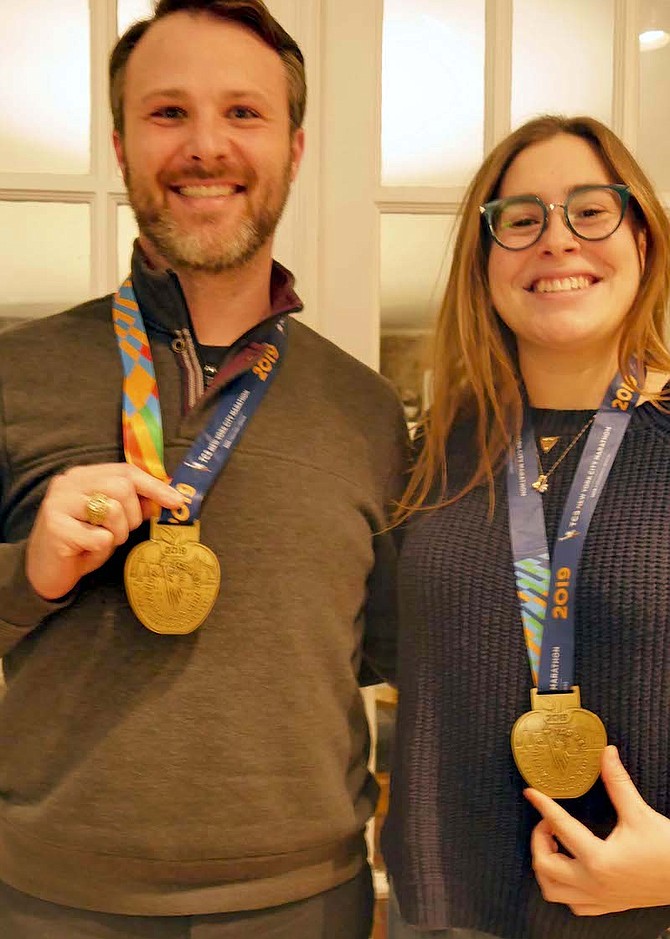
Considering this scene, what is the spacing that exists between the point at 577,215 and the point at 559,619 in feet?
1.99

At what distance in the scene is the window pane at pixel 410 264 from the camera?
6.25 feet

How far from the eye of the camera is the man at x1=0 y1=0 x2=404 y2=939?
3.77 feet

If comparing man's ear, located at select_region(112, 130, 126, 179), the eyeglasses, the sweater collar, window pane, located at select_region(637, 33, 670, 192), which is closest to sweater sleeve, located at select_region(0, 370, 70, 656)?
the sweater collar

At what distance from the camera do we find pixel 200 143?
4.22ft

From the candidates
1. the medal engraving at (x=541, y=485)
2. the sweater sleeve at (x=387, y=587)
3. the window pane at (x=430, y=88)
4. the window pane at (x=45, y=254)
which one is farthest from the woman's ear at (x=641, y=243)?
the window pane at (x=45, y=254)

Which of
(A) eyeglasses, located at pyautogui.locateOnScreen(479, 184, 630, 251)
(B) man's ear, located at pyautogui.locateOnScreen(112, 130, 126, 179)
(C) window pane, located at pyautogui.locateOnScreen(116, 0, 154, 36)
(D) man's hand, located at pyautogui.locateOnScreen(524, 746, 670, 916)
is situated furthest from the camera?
(C) window pane, located at pyautogui.locateOnScreen(116, 0, 154, 36)

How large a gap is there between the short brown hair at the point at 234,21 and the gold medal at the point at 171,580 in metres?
0.69

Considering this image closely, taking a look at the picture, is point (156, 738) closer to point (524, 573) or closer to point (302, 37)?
point (524, 573)

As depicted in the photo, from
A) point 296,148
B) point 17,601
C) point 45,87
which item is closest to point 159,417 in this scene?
point 17,601

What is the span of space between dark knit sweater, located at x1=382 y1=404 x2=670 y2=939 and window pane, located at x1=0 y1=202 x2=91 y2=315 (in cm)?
104

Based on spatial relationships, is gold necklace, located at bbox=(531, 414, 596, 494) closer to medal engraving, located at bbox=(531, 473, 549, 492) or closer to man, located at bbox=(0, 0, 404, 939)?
medal engraving, located at bbox=(531, 473, 549, 492)

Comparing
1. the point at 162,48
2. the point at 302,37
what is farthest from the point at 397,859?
the point at 302,37

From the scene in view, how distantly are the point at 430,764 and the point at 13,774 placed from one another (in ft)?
2.00

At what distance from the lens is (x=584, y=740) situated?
1136 millimetres
